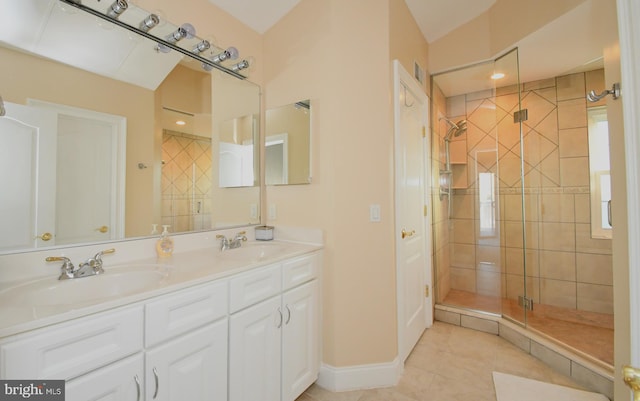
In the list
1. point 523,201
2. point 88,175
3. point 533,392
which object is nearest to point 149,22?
point 88,175

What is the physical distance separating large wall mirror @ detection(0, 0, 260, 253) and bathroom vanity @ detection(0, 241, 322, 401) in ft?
0.86

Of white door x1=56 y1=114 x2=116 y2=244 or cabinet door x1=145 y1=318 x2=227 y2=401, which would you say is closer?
cabinet door x1=145 y1=318 x2=227 y2=401

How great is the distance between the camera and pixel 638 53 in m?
0.52

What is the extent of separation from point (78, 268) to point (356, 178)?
1.49m

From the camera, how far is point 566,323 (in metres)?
2.40

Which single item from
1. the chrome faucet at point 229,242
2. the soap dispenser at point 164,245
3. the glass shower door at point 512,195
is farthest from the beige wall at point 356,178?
the glass shower door at point 512,195

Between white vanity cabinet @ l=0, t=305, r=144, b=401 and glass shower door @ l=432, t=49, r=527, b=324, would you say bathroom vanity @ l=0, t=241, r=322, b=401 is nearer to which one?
white vanity cabinet @ l=0, t=305, r=144, b=401

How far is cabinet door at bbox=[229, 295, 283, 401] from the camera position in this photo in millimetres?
1227

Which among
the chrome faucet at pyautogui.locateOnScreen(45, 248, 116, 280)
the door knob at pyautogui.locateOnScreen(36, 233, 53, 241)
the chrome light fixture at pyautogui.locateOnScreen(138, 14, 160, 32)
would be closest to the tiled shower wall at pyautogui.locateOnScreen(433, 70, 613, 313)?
the chrome light fixture at pyautogui.locateOnScreen(138, 14, 160, 32)

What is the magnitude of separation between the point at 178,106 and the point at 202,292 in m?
1.20

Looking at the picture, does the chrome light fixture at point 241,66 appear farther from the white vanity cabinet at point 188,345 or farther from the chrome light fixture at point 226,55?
the white vanity cabinet at point 188,345

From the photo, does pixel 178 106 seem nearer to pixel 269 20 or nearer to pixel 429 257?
pixel 269 20

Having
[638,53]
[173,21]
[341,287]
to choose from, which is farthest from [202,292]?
[173,21]

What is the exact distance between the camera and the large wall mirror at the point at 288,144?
1.91m
